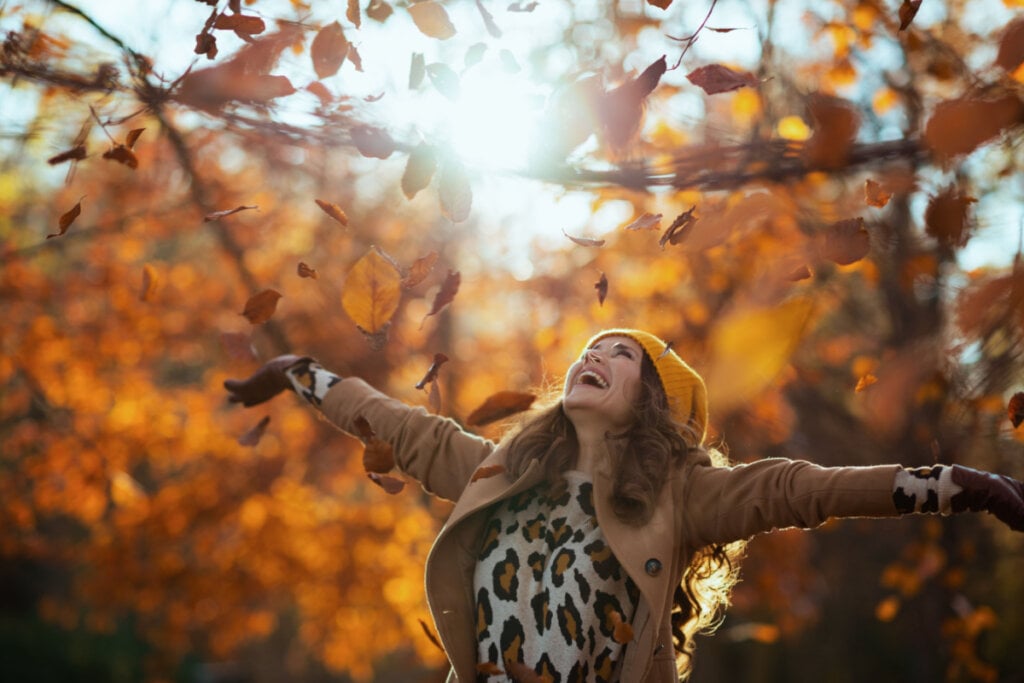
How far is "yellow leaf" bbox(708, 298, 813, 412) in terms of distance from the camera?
189 centimetres

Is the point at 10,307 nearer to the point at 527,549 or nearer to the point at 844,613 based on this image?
the point at 527,549

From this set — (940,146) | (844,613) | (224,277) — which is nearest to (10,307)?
(224,277)

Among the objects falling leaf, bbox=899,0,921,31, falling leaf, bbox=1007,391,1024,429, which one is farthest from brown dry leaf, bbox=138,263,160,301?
falling leaf, bbox=1007,391,1024,429

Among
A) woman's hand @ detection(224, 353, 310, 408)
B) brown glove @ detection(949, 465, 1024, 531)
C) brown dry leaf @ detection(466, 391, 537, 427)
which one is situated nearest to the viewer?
brown glove @ detection(949, 465, 1024, 531)

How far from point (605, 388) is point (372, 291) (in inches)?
24.8

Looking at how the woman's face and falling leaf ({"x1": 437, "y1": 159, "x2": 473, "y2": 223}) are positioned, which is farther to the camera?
the woman's face

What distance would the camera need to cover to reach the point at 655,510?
A: 2.09 metres

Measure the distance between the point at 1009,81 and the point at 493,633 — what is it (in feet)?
5.56

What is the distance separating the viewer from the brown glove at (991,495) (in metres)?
1.67

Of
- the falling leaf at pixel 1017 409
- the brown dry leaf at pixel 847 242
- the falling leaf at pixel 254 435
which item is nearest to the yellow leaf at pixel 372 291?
the falling leaf at pixel 254 435

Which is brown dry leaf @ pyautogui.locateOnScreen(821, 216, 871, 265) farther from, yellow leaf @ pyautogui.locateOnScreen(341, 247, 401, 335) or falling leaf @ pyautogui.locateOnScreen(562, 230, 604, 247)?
yellow leaf @ pyautogui.locateOnScreen(341, 247, 401, 335)

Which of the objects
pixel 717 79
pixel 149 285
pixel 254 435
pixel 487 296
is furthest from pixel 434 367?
pixel 487 296

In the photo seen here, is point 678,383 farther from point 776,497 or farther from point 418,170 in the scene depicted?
point 418,170

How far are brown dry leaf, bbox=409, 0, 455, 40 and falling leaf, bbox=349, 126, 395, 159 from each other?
26cm
